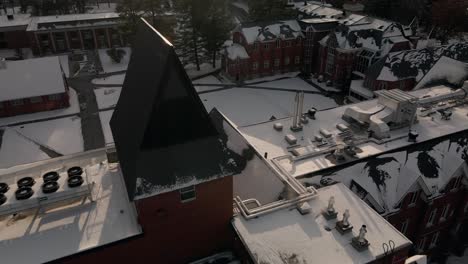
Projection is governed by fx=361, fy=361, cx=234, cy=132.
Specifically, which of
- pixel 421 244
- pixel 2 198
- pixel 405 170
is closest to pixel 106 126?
pixel 2 198

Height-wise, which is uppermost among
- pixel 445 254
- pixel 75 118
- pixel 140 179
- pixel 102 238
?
pixel 140 179

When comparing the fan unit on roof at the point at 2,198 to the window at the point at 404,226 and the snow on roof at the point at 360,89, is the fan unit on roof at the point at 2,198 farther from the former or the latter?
the snow on roof at the point at 360,89

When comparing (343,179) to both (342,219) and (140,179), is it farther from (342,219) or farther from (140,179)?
(140,179)

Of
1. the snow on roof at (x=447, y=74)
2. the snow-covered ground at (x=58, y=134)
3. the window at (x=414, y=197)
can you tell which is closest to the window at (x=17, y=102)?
the snow-covered ground at (x=58, y=134)

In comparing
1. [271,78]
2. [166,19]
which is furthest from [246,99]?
[166,19]

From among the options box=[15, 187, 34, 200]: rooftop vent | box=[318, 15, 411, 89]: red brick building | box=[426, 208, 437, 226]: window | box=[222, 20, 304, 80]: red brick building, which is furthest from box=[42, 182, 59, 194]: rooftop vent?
box=[318, 15, 411, 89]: red brick building

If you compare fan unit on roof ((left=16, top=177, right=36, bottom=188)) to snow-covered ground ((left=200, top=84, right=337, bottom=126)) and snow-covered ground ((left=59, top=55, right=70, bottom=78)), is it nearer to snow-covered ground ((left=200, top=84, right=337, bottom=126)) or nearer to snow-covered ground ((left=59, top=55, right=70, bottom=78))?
snow-covered ground ((left=200, top=84, right=337, bottom=126))
